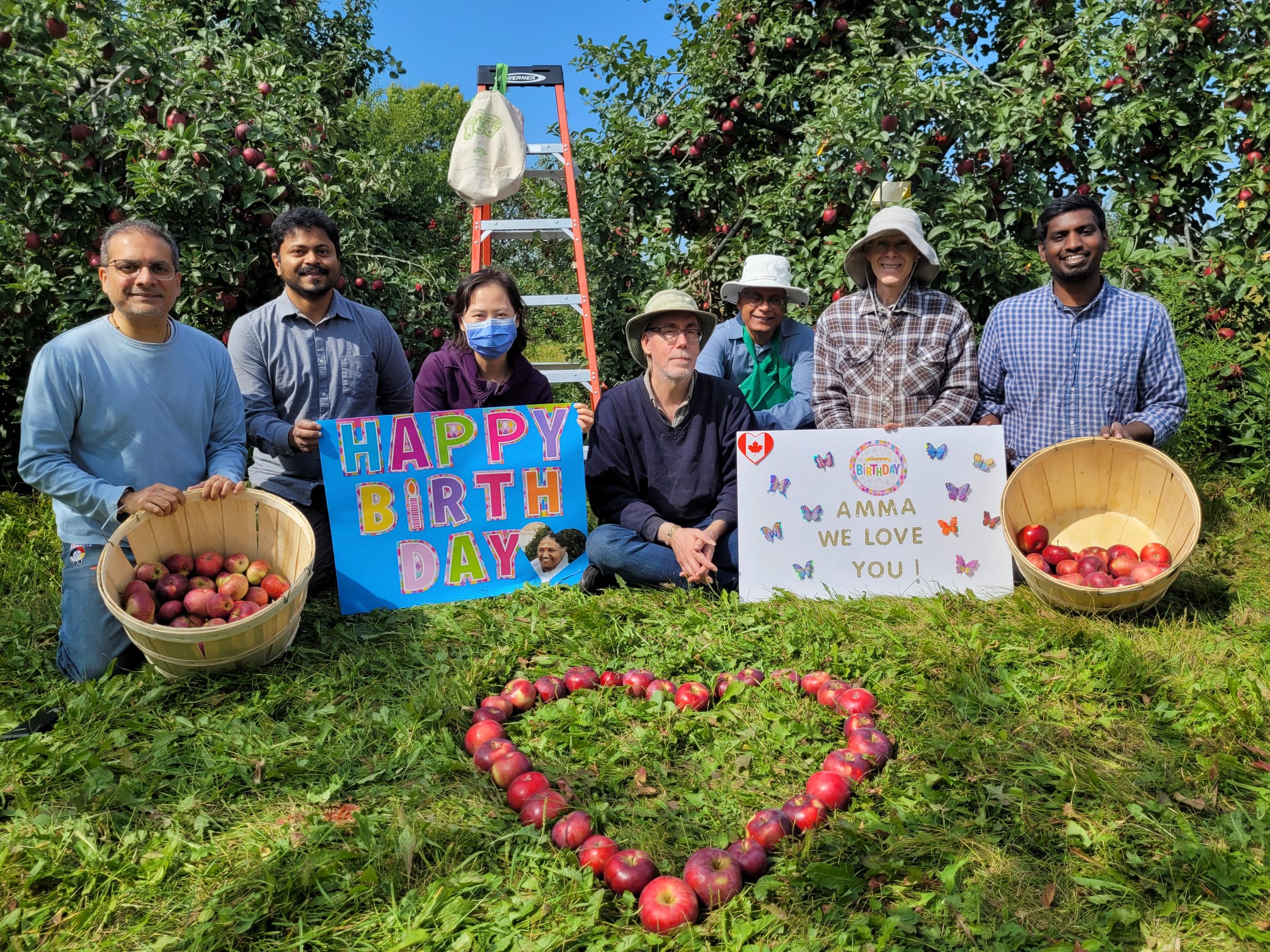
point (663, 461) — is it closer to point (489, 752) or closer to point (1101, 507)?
point (489, 752)

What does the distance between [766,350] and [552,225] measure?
2.07 meters

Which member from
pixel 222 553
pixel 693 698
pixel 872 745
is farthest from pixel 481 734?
pixel 222 553

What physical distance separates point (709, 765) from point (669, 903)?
0.70m

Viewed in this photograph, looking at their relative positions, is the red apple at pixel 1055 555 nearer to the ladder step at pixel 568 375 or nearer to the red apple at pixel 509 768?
the red apple at pixel 509 768

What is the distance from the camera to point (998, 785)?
2533 mm

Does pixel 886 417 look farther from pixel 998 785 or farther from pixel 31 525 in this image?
pixel 31 525

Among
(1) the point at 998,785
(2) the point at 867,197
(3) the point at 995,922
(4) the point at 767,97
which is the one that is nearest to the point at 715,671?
(1) the point at 998,785

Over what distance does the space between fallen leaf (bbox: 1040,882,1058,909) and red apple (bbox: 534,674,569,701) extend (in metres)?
1.68

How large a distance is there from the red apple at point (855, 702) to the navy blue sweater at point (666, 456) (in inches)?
48.8

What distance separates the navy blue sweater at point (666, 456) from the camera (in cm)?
417

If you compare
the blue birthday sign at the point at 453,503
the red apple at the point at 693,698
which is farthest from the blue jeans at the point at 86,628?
the red apple at the point at 693,698

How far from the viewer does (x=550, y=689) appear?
10.4 ft

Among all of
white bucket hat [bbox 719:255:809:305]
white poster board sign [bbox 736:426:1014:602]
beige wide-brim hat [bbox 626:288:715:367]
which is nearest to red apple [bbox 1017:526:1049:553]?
white poster board sign [bbox 736:426:1014:602]

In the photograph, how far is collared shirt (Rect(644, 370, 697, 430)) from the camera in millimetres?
4160
